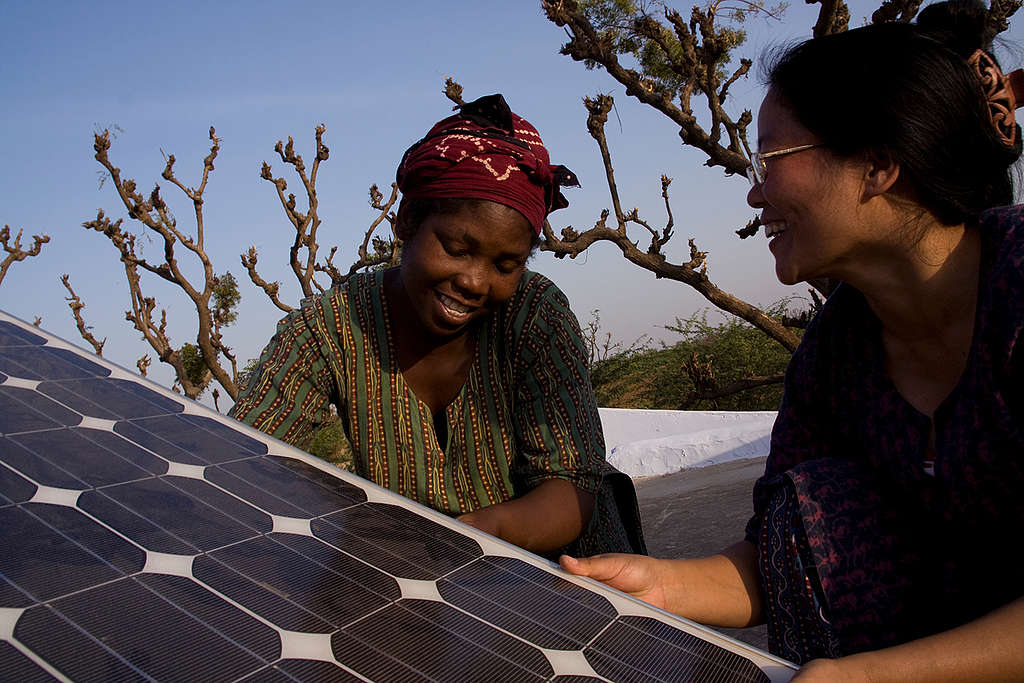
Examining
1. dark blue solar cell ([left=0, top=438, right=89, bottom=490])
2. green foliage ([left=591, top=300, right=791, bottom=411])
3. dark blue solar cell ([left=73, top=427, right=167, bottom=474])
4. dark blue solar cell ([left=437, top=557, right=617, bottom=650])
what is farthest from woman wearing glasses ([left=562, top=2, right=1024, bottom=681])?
green foliage ([left=591, top=300, right=791, bottom=411])

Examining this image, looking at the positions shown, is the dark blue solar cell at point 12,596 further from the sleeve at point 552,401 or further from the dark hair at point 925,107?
the dark hair at point 925,107

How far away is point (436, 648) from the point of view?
4.75 ft

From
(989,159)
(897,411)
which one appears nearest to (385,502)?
(897,411)

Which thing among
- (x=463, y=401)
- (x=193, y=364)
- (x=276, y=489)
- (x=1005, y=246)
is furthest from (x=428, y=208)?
(x=193, y=364)

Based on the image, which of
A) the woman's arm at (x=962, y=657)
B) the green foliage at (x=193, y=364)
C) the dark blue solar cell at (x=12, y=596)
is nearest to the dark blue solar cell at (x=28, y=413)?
the dark blue solar cell at (x=12, y=596)

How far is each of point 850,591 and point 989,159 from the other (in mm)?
1258

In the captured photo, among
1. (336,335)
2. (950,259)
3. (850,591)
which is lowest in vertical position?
(850,591)

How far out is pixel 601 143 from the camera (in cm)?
1326

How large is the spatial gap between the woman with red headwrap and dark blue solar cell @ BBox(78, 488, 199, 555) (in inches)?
52.9

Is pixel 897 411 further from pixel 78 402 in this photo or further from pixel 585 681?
pixel 78 402

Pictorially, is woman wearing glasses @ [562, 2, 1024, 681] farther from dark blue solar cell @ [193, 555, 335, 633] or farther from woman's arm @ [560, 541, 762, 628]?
dark blue solar cell @ [193, 555, 335, 633]

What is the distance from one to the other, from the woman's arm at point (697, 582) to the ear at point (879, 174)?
1130 mm

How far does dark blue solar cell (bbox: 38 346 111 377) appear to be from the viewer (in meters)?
2.32

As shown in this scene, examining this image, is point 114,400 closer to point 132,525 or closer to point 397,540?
point 132,525
